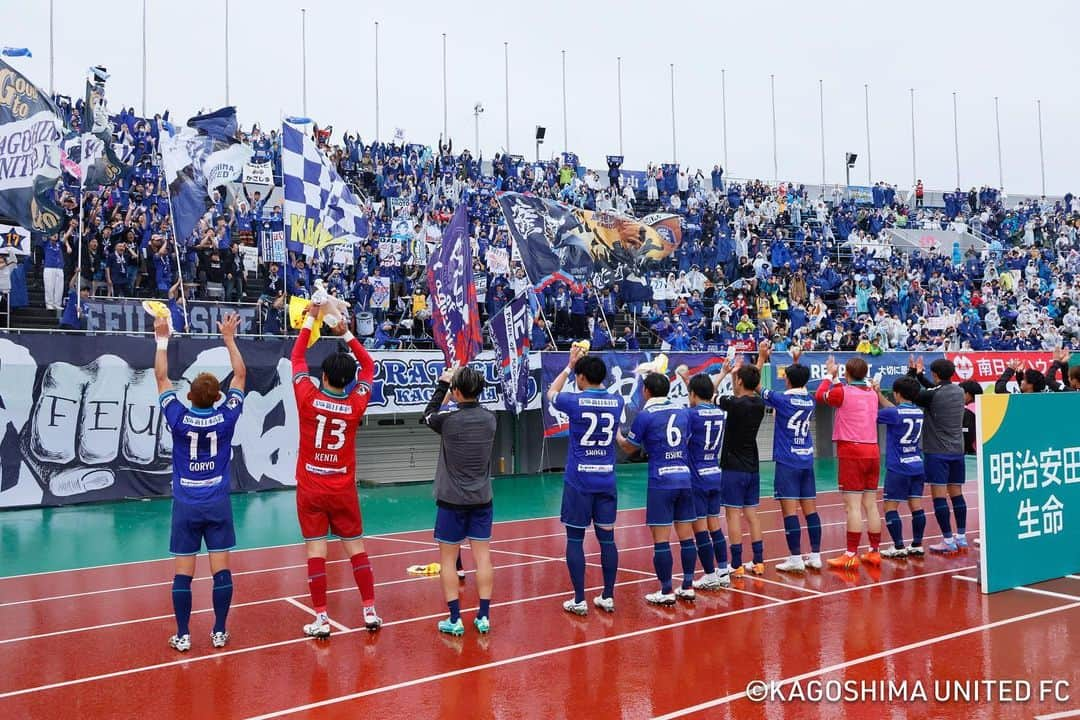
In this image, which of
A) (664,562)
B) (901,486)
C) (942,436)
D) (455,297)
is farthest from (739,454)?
(455,297)

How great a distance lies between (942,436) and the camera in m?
10.1

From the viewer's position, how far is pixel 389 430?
64.9 ft

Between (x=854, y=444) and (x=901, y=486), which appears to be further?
(x=901, y=486)

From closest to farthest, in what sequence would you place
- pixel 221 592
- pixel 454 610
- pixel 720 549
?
pixel 221 592, pixel 454 610, pixel 720 549

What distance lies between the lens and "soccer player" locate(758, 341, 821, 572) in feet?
29.4

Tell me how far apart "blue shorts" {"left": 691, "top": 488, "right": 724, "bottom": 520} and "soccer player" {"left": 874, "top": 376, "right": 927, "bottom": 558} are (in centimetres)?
238

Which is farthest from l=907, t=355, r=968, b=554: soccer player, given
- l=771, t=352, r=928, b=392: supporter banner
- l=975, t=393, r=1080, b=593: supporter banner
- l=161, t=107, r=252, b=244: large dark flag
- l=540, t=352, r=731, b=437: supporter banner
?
l=161, t=107, r=252, b=244: large dark flag

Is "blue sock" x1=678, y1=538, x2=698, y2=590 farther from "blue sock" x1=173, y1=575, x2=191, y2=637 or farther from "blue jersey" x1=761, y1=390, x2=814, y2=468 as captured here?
"blue sock" x1=173, y1=575, x2=191, y2=637

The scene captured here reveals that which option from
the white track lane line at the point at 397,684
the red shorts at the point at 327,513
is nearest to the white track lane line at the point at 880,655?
the white track lane line at the point at 397,684

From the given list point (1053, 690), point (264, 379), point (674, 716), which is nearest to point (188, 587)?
point (674, 716)

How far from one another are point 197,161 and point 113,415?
15.5 feet

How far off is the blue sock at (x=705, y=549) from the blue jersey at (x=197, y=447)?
426 cm

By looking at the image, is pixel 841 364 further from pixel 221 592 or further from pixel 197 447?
pixel 197 447

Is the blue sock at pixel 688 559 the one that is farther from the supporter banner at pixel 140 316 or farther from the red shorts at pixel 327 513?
the supporter banner at pixel 140 316
